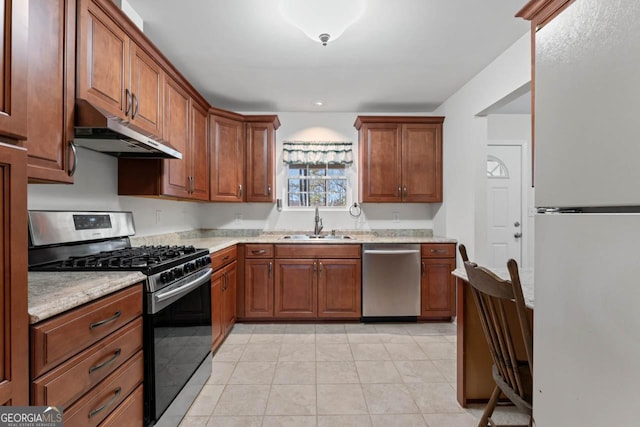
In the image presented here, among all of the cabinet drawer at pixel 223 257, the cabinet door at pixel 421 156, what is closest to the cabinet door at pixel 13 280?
the cabinet drawer at pixel 223 257

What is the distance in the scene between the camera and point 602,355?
0.61 meters

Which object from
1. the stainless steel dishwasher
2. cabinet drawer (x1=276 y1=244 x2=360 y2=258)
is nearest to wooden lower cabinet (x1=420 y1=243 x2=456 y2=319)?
the stainless steel dishwasher

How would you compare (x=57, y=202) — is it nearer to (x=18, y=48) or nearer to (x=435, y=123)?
(x=18, y=48)

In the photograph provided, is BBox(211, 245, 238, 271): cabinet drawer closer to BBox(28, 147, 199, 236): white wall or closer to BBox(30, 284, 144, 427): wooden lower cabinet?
BBox(28, 147, 199, 236): white wall

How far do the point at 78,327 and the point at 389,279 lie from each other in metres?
2.79

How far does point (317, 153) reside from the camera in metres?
4.04

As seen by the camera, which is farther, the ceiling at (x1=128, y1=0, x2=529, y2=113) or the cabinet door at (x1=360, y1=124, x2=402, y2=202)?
the cabinet door at (x1=360, y1=124, x2=402, y2=202)

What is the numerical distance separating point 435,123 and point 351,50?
166cm

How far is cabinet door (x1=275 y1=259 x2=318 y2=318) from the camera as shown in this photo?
3.37 m

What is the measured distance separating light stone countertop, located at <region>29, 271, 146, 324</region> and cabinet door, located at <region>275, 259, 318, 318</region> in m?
1.98

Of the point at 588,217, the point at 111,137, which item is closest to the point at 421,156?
the point at 111,137

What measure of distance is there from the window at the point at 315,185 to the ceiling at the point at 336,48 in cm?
87

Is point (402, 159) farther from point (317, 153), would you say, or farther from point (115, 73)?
point (115, 73)

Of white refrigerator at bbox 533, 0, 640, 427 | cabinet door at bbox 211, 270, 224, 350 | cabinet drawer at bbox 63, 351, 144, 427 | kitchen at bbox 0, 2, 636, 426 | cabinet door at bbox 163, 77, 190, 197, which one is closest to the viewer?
white refrigerator at bbox 533, 0, 640, 427
